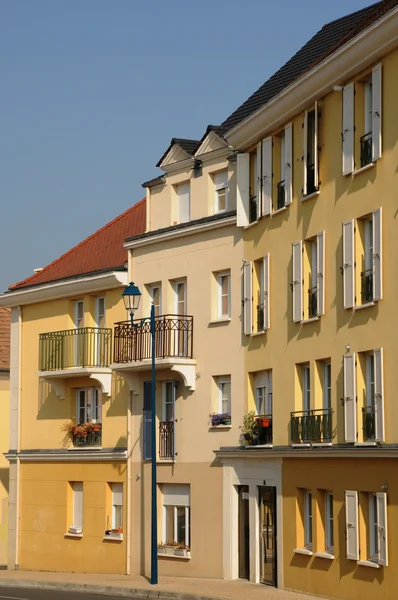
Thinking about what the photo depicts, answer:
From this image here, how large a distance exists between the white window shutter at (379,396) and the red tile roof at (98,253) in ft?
48.1

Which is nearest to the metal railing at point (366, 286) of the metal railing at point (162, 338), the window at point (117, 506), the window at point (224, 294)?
the window at point (224, 294)

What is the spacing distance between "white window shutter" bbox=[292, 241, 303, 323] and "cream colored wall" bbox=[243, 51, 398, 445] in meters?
0.26

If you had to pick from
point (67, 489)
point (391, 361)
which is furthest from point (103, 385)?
point (391, 361)

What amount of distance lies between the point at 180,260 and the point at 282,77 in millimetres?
5843

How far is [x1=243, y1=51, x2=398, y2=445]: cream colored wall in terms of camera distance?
2639 centimetres

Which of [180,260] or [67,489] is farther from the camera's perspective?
[67,489]

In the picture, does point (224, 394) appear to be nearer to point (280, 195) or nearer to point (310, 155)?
point (280, 195)

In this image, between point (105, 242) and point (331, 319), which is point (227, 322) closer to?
point (331, 319)

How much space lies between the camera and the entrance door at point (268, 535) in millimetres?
32062

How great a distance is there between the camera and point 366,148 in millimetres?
27594

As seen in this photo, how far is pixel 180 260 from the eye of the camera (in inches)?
1449

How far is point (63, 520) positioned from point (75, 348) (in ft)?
18.2

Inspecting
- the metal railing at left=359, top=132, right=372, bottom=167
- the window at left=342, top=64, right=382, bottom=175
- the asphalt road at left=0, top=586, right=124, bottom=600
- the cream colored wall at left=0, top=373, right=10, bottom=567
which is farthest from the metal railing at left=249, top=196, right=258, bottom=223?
the cream colored wall at left=0, top=373, right=10, bottom=567

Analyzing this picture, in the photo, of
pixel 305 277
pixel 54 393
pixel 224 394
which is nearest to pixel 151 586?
pixel 224 394
